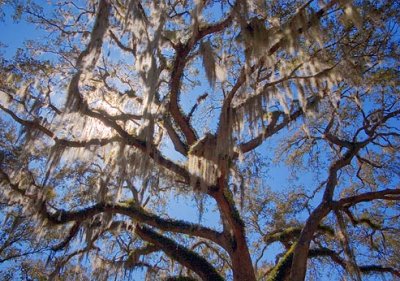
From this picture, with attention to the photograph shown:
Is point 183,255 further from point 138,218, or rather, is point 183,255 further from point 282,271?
point 282,271

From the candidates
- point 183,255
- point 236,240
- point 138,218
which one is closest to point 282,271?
point 236,240

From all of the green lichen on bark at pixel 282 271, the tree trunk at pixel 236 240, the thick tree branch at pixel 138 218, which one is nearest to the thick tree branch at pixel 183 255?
the thick tree branch at pixel 138 218

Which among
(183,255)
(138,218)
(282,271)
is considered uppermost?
(138,218)

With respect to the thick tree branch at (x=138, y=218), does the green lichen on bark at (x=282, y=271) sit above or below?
below

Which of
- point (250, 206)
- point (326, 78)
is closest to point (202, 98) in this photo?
point (326, 78)

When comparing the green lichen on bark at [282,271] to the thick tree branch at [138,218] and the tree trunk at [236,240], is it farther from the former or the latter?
the thick tree branch at [138,218]

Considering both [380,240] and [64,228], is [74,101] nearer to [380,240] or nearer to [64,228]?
[64,228]

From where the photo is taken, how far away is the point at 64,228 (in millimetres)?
9133

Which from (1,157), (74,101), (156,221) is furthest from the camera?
(1,157)

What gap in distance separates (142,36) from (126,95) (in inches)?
94.4

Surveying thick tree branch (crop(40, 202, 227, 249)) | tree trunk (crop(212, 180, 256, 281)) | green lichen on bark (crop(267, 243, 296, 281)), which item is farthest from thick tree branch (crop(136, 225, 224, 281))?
green lichen on bark (crop(267, 243, 296, 281))

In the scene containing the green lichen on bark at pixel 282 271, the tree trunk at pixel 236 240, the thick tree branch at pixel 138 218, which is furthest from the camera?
the thick tree branch at pixel 138 218

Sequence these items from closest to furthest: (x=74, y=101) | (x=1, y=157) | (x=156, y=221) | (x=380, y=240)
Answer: (x=74, y=101) < (x=156, y=221) < (x=1, y=157) < (x=380, y=240)

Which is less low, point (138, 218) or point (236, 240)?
point (138, 218)
